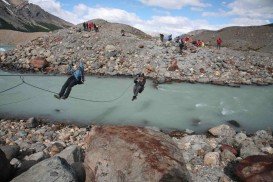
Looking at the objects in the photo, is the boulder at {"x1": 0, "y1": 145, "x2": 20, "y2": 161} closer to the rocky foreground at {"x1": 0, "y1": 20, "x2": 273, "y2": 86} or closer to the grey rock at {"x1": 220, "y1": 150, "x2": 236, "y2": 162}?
the grey rock at {"x1": 220, "y1": 150, "x2": 236, "y2": 162}

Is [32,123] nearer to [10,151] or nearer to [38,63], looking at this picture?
[10,151]

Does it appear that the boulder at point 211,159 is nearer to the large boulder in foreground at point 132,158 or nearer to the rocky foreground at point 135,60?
the large boulder in foreground at point 132,158

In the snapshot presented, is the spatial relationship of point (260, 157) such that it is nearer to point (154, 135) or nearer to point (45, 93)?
point (154, 135)

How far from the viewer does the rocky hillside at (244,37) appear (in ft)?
192

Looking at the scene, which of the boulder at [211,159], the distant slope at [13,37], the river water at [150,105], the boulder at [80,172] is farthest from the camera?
the distant slope at [13,37]

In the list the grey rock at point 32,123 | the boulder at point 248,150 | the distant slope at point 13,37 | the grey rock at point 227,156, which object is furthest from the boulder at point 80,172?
the distant slope at point 13,37

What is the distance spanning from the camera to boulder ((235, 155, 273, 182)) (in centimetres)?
757

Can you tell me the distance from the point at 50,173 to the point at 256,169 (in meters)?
5.60

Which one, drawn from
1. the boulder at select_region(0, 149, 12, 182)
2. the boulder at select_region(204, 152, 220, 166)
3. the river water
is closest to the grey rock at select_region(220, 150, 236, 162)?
the boulder at select_region(204, 152, 220, 166)

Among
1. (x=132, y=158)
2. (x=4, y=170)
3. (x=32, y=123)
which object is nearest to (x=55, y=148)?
(x=32, y=123)

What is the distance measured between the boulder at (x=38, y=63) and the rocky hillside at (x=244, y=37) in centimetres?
3920

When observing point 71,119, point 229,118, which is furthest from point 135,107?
point 229,118

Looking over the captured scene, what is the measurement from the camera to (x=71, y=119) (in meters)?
15.4

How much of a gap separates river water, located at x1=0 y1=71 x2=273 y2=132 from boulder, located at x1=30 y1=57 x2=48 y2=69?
137 inches
